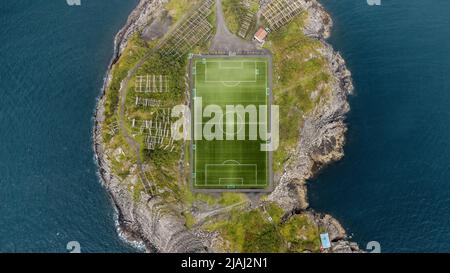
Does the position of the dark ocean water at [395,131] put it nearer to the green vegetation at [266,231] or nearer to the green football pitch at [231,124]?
the green vegetation at [266,231]

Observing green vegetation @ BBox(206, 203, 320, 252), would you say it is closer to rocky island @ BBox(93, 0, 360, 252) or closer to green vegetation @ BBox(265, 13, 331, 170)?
rocky island @ BBox(93, 0, 360, 252)

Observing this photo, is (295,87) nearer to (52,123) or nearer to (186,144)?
(186,144)

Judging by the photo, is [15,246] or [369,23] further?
[369,23]

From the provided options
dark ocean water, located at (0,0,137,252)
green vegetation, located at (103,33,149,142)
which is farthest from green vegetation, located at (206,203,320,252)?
green vegetation, located at (103,33,149,142)

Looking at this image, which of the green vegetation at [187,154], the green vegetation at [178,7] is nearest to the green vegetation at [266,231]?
the green vegetation at [187,154]

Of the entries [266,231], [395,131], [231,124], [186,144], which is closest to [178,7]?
[231,124]

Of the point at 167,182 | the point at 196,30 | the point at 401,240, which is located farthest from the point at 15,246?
the point at 401,240

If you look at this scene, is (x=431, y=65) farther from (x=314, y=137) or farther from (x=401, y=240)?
(x=401, y=240)
